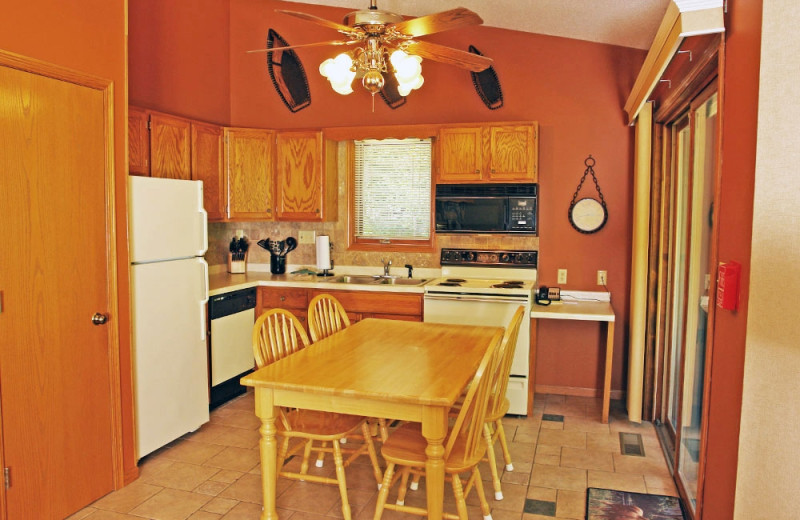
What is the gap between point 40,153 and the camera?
271 cm

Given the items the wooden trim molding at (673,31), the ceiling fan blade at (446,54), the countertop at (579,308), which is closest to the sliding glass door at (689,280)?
the wooden trim molding at (673,31)

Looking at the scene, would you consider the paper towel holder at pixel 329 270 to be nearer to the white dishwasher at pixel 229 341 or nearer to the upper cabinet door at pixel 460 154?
the white dishwasher at pixel 229 341

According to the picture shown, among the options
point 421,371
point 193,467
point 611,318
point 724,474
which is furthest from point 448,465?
point 611,318

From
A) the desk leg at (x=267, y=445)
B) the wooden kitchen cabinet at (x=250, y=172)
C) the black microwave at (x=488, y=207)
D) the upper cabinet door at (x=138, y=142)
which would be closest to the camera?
the desk leg at (x=267, y=445)

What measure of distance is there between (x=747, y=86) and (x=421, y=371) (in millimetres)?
1608

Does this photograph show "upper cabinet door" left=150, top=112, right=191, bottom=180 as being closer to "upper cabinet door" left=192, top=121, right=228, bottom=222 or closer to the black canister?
"upper cabinet door" left=192, top=121, right=228, bottom=222

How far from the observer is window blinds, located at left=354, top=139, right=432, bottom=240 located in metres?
5.12

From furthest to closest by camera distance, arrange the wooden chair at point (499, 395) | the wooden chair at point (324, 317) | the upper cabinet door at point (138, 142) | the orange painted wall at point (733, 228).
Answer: the upper cabinet door at point (138, 142), the wooden chair at point (324, 317), the wooden chair at point (499, 395), the orange painted wall at point (733, 228)

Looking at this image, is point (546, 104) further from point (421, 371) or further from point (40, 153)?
point (40, 153)

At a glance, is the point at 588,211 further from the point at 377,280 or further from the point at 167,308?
the point at 167,308

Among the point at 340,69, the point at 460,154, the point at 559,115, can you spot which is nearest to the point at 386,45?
the point at 340,69

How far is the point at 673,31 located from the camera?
2.42 metres

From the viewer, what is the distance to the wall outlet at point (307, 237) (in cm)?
535

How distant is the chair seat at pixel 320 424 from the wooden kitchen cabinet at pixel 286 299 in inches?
69.0
